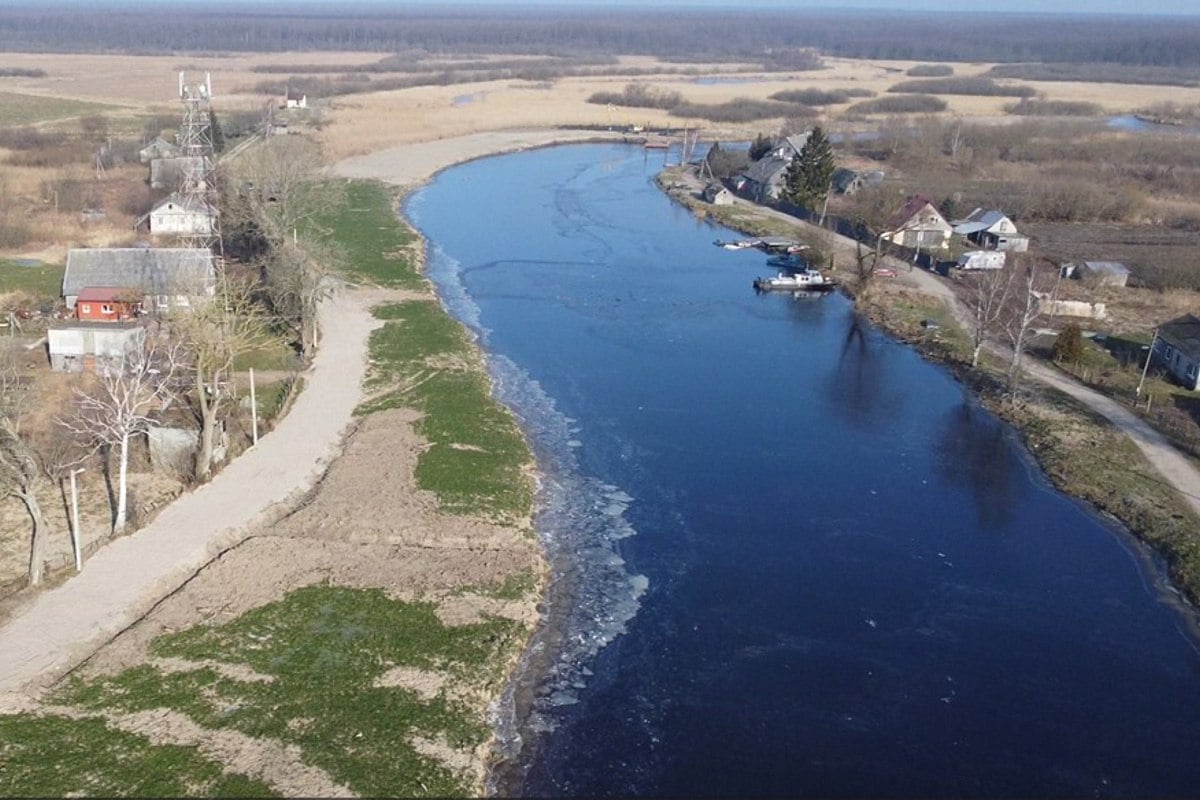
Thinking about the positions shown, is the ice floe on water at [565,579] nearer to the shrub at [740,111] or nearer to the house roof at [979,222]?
the house roof at [979,222]

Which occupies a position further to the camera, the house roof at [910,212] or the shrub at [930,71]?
the shrub at [930,71]

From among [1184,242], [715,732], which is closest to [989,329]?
[1184,242]

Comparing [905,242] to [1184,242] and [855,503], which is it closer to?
[1184,242]

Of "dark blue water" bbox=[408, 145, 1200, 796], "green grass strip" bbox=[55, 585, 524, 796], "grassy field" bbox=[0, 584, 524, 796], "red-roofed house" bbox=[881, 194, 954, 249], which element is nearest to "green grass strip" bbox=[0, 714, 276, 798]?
"grassy field" bbox=[0, 584, 524, 796]

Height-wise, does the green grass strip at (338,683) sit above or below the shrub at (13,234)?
below

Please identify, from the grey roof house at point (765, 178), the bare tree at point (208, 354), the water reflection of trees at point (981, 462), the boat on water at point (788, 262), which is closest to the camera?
the bare tree at point (208, 354)

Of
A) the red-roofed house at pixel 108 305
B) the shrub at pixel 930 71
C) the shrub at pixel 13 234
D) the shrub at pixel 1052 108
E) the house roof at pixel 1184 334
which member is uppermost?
the shrub at pixel 930 71

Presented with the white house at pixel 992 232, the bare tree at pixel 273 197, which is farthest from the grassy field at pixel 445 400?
the white house at pixel 992 232
